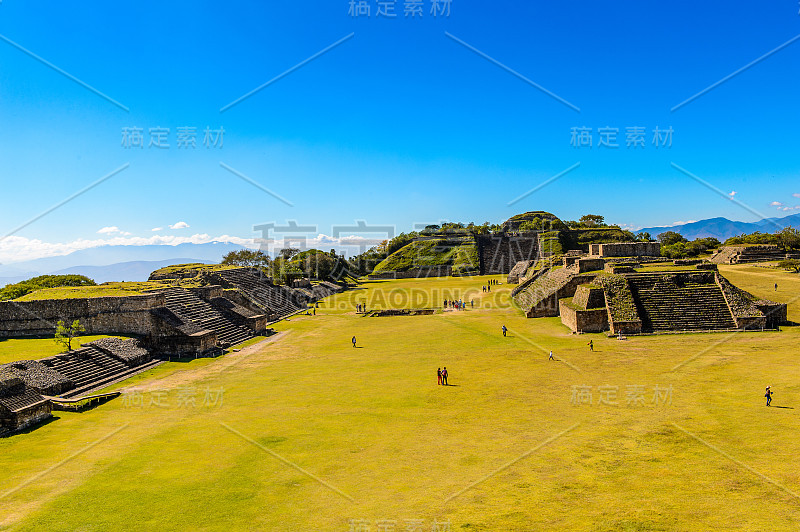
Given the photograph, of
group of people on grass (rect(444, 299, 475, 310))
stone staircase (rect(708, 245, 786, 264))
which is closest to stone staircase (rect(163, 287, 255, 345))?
group of people on grass (rect(444, 299, 475, 310))

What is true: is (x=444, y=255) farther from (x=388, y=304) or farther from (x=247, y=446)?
(x=247, y=446)

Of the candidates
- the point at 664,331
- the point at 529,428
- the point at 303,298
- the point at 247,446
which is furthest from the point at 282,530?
the point at 303,298

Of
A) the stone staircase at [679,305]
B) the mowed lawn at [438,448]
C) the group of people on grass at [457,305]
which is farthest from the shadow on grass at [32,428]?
the group of people on grass at [457,305]

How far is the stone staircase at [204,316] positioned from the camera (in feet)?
91.2

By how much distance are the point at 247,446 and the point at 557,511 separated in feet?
26.9

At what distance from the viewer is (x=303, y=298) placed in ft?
167

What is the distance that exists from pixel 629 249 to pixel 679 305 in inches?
676

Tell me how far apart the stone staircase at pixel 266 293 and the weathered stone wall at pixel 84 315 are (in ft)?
45.0

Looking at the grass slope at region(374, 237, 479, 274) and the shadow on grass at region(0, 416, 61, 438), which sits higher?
the grass slope at region(374, 237, 479, 274)

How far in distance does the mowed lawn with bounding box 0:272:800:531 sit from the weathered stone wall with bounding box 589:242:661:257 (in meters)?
21.5

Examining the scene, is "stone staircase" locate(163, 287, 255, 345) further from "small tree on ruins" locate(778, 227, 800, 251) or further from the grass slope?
"small tree on ruins" locate(778, 227, 800, 251)

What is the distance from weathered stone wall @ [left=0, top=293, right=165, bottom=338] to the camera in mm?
24531

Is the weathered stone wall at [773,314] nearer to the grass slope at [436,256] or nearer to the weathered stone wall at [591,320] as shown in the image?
the weathered stone wall at [591,320]

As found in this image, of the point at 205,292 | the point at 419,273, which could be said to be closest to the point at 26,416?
the point at 205,292
